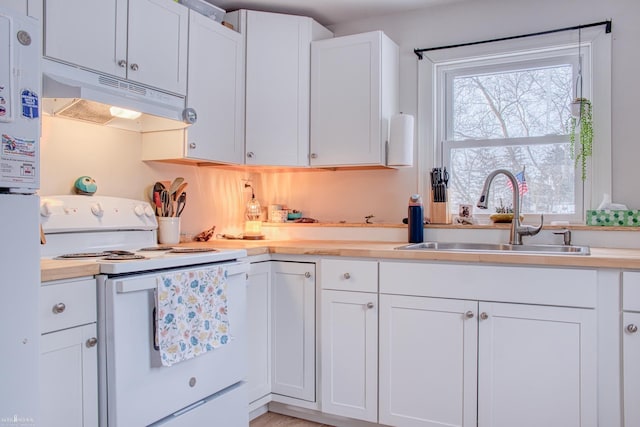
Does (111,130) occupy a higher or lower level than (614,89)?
lower

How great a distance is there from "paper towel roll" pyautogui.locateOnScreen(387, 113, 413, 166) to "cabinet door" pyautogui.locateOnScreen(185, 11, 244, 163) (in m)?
0.83

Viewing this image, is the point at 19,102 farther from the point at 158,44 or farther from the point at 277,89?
the point at 277,89

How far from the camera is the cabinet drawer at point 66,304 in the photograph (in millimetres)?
1479

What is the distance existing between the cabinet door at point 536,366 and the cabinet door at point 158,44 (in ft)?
5.67

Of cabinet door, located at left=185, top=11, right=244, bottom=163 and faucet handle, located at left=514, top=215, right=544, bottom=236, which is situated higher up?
cabinet door, located at left=185, top=11, right=244, bottom=163

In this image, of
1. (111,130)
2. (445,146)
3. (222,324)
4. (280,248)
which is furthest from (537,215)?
(111,130)

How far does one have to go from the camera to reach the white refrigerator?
1174mm

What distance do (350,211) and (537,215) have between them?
3.47 ft

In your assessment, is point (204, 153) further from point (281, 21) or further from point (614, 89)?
point (614, 89)

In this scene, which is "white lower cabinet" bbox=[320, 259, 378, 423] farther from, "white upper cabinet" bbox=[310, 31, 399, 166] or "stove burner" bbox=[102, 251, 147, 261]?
"stove burner" bbox=[102, 251, 147, 261]

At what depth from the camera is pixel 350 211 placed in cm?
309

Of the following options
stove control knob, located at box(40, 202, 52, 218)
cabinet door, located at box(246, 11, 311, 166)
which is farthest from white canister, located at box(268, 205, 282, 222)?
stove control knob, located at box(40, 202, 52, 218)

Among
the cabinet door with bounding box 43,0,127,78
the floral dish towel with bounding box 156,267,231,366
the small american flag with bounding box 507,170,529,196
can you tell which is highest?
the cabinet door with bounding box 43,0,127,78

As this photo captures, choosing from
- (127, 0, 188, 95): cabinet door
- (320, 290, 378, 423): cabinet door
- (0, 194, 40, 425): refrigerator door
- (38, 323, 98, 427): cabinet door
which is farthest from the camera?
(320, 290, 378, 423): cabinet door
